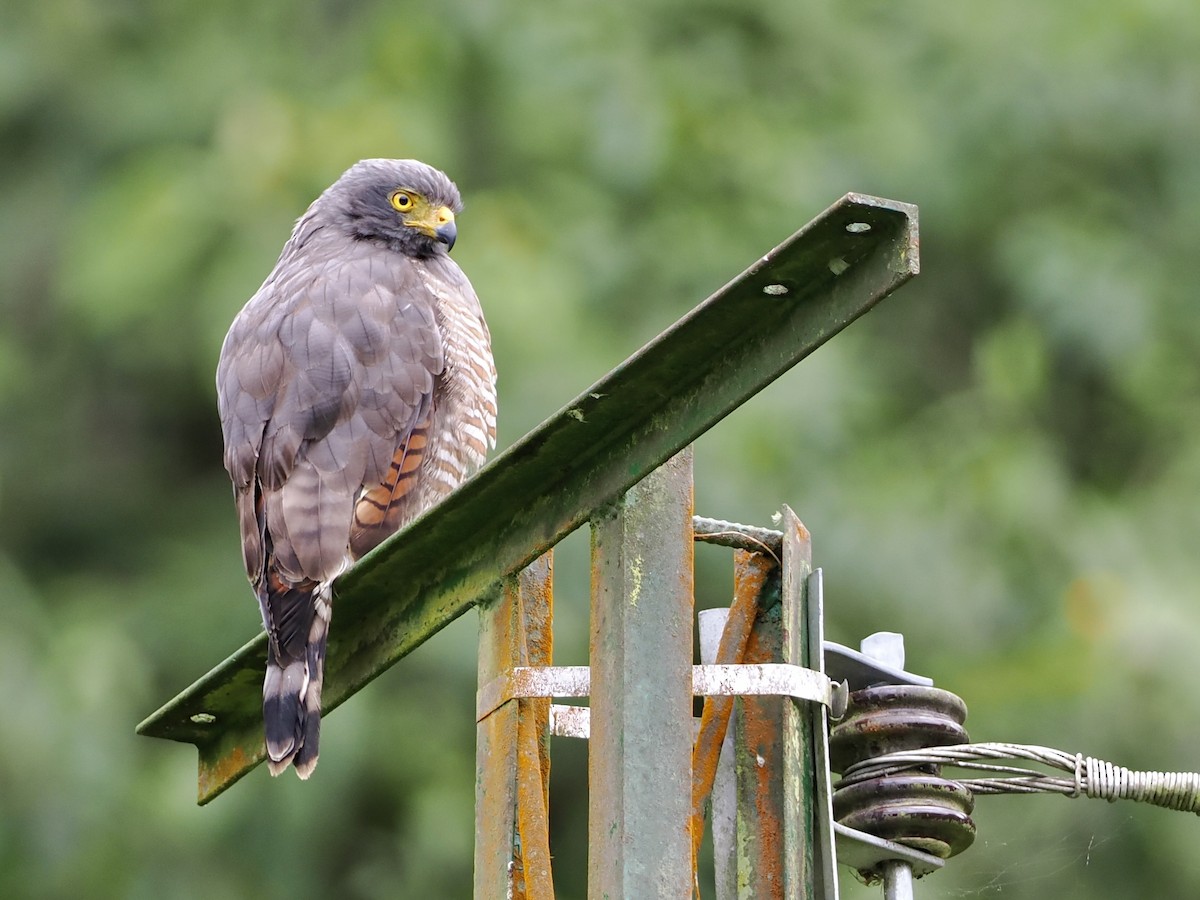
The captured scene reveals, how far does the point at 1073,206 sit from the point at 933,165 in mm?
832

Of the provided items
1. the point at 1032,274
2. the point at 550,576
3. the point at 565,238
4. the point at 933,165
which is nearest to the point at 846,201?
the point at 550,576

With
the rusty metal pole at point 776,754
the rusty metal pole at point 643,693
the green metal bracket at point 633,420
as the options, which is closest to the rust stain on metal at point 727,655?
the rusty metal pole at point 776,754

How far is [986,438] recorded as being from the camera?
10.6 meters

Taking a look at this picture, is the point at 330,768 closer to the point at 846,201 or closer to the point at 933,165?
the point at 933,165

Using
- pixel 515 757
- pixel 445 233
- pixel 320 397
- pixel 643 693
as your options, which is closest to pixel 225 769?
pixel 515 757

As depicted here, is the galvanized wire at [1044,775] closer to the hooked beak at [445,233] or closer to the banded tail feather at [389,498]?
the banded tail feather at [389,498]

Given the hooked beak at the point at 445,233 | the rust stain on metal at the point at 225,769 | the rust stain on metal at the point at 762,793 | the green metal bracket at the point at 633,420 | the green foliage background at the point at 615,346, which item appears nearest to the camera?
the green metal bracket at the point at 633,420

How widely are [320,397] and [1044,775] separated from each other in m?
2.31

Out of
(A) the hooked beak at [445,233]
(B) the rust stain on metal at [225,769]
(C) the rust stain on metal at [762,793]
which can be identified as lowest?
(C) the rust stain on metal at [762,793]

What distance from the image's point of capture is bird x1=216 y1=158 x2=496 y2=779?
475 centimetres

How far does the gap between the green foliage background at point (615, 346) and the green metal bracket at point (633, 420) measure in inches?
182

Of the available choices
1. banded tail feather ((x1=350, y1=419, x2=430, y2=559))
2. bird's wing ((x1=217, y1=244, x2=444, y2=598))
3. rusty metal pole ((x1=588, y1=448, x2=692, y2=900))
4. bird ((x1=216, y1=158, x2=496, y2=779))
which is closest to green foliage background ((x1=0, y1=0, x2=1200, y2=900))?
bird ((x1=216, y1=158, x2=496, y2=779))

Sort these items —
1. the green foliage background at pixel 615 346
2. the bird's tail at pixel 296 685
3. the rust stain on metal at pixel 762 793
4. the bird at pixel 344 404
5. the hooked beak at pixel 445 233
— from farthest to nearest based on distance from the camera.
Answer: the green foliage background at pixel 615 346, the hooked beak at pixel 445 233, the bird at pixel 344 404, the bird's tail at pixel 296 685, the rust stain on metal at pixel 762 793

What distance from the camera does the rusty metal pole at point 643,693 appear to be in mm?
2740
